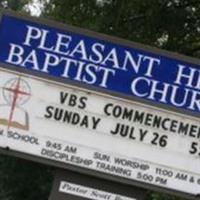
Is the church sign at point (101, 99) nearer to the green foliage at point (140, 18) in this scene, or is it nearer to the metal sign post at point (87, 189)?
the metal sign post at point (87, 189)

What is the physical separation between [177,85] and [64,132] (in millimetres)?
1360

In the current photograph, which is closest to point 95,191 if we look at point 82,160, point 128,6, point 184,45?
point 82,160

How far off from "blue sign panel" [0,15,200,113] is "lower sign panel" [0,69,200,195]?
15cm

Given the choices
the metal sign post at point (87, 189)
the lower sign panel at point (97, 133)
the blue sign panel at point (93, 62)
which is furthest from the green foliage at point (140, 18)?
the metal sign post at point (87, 189)

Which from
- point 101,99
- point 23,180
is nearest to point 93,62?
point 101,99

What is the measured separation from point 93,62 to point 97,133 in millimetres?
785

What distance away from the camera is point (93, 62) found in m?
10.5

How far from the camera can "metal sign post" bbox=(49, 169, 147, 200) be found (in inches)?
411

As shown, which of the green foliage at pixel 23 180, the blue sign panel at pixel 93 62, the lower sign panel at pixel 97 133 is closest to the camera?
the lower sign panel at pixel 97 133

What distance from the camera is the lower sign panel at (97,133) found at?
34.1 feet

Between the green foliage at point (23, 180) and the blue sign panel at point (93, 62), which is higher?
the green foliage at point (23, 180)

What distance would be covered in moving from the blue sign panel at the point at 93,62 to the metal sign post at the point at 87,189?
3.30ft

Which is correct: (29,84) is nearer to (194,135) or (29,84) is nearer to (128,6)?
(194,135)

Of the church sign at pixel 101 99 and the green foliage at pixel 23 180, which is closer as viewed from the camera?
the church sign at pixel 101 99
